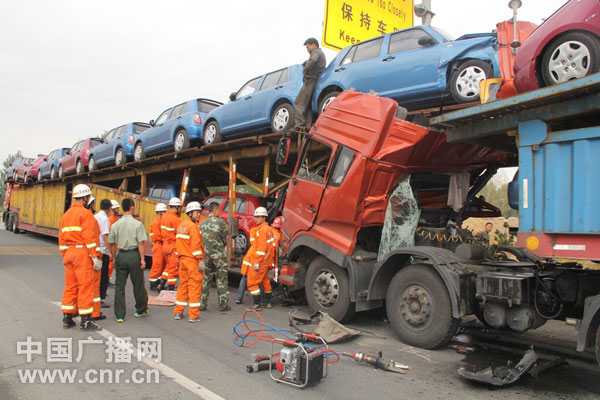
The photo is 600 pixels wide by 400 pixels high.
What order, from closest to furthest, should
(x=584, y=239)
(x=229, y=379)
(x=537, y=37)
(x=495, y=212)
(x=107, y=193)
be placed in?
(x=584, y=239)
(x=229, y=379)
(x=537, y=37)
(x=495, y=212)
(x=107, y=193)

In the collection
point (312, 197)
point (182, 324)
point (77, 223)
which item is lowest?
point (182, 324)

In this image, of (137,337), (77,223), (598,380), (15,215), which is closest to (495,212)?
(598,380)

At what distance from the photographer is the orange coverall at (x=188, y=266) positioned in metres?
5.80

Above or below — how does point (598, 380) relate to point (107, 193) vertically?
below

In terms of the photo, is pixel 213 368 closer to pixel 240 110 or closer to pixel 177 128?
pixel 240 110

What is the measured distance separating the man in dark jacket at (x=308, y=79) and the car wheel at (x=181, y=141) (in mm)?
4012

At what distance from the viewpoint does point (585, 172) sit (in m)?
3.47

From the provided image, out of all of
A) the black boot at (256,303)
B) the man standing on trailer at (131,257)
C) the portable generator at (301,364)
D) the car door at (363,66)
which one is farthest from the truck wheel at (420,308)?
the man standing on trailer at (131,257)

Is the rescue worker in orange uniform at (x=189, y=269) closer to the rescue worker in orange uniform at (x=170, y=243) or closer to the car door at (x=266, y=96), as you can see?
the rescue worker in orange uniform at (x=170, y=243)

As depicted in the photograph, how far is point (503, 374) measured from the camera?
3.77 m

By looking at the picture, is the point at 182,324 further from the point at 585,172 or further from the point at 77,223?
the point at 585,172

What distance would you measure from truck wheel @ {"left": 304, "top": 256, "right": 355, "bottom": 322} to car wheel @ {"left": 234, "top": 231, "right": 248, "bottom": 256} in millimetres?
3279

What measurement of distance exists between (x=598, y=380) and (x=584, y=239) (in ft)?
5.26

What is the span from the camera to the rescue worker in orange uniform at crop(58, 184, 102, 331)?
512 centimetres
